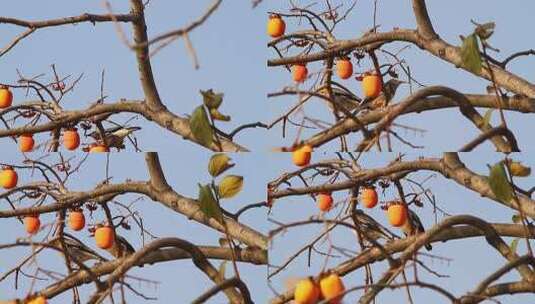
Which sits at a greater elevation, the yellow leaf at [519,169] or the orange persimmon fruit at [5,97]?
the orange persimmon fruit at [5,97]

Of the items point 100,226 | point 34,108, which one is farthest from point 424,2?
point 34,108

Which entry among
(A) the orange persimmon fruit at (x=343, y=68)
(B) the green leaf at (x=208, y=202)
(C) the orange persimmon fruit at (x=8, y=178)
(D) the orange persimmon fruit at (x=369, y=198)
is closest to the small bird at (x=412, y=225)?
(D) the orange persimmon fruit at (x=369, y=198)

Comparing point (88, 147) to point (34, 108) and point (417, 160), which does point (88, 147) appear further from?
point (417, 160)

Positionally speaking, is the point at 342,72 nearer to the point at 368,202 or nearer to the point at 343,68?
the point at 343,68

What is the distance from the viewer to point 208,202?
2.56 meters

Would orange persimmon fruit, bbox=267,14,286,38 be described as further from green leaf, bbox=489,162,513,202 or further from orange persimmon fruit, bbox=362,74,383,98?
green leaf, bbox=489,162,513,202

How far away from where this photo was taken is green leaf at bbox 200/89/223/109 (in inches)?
90.5

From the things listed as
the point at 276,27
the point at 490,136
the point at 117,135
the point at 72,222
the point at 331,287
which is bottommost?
the point at 331,287

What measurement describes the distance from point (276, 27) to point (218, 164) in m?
1.69

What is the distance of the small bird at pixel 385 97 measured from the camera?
350 centimetres

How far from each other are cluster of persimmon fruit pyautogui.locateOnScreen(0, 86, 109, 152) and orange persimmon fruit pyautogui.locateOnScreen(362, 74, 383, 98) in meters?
1.09

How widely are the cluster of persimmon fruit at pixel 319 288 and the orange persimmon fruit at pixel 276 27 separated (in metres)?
2.03

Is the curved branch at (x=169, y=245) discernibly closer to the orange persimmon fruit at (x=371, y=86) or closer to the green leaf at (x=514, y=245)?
the green leaf at (x=514, y=245)

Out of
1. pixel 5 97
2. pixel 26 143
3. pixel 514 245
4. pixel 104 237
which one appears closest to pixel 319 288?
pixel 514 245
